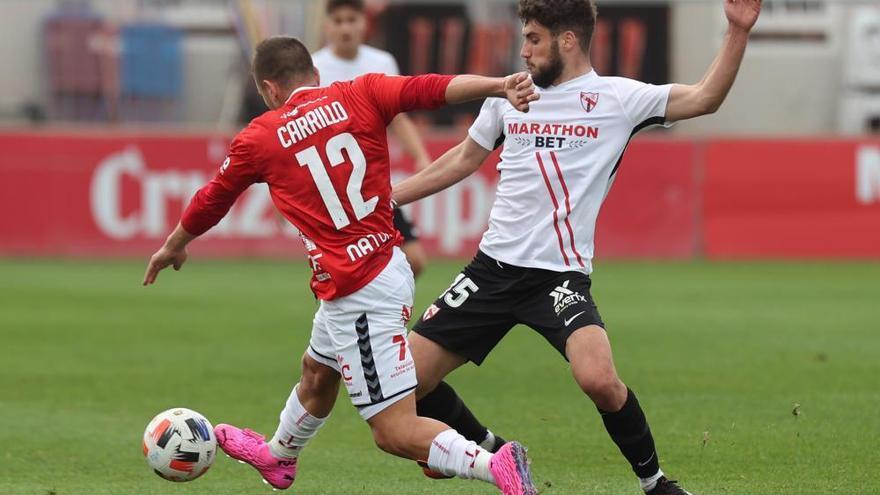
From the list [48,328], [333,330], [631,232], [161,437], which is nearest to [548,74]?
Answer: [333,330]

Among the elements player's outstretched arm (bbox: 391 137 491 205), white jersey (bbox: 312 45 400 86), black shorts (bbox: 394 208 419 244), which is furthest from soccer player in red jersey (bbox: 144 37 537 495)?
white jersey (bbox: 312 45 400 86)

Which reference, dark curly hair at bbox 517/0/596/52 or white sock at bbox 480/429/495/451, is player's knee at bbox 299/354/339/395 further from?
dark curly hair at bbox 517/0/596/52

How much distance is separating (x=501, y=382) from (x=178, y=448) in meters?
3.91

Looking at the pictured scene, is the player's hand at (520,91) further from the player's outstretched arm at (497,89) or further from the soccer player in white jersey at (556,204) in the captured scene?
the soccer player in white jersey at (556,204)

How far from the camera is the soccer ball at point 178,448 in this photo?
682 centimetres

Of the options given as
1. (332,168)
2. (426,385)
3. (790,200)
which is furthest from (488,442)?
(790,200)

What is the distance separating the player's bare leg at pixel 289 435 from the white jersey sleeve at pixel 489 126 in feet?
4.10

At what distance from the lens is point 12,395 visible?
Result: 9.99m

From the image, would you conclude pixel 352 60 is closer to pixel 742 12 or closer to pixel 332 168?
pixel 332 168

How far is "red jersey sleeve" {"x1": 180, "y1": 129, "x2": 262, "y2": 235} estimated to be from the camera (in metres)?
6.42

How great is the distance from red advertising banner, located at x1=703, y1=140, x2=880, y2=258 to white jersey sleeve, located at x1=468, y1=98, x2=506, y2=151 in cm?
1266

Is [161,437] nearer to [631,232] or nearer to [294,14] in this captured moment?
[631,232]

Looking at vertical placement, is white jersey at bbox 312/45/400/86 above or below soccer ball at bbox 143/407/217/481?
above

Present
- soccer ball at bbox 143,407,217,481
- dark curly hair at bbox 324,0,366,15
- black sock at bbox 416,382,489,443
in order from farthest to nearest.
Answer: dark curly hair at bbox 324,0,366,15 < black sock at bbox 416,382,489,443 < soccer ball at bbox 143,407,217,481
